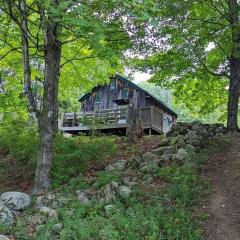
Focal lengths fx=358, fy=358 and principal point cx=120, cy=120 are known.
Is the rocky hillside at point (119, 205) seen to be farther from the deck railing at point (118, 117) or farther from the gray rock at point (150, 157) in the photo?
the deck railing at point (118, 117)

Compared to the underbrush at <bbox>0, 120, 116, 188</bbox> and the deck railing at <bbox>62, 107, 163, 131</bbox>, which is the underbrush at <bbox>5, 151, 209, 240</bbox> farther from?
the deck railing at <bbox>62, 107, 163, 131</bbox>

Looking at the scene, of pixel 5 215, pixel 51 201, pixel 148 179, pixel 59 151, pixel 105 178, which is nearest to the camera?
pixel 5 215

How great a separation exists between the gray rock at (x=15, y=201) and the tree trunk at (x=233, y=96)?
32.8 feet

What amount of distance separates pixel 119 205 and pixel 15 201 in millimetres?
2380

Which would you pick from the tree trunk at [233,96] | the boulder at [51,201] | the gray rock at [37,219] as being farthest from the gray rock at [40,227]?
the tree trunk at [233,96]

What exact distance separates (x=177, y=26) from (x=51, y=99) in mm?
5973

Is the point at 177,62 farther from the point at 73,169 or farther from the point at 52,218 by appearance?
the point at 52,218

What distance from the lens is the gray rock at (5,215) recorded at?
7.22m

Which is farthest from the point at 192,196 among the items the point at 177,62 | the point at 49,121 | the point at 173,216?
the point at 177,62

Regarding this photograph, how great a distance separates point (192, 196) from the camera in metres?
8.42

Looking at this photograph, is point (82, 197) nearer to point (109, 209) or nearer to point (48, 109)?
point (109, 209)

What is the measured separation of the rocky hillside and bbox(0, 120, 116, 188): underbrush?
527 mm

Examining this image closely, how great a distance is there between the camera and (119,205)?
312 inches

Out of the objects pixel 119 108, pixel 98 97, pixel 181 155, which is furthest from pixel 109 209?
pixel 98 97
